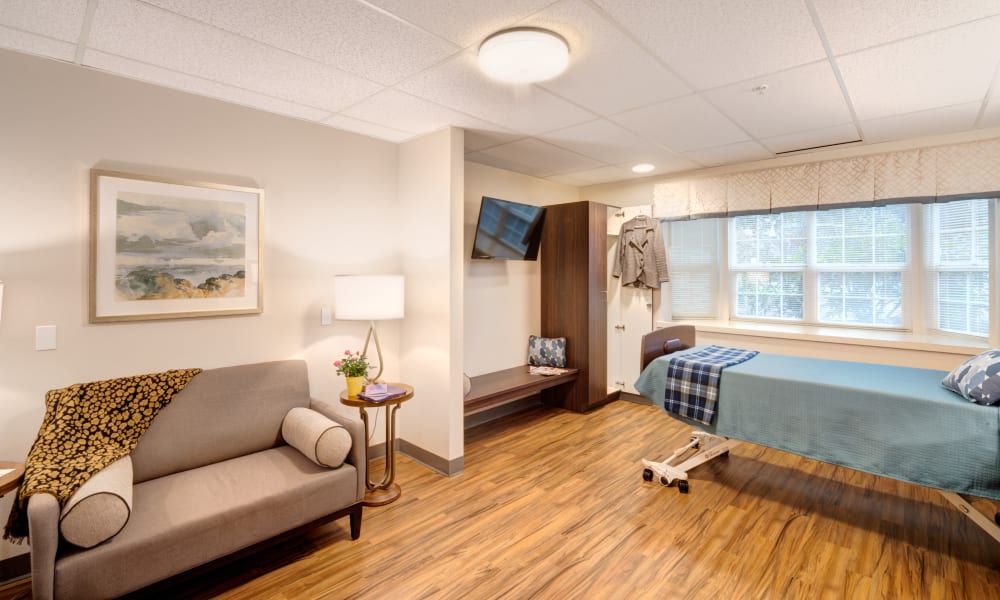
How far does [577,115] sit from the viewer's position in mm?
2945

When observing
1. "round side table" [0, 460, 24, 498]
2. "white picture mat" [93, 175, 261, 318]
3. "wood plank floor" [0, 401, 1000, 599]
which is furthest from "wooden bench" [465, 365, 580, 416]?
"round side table" [0, 460, 24, 498]

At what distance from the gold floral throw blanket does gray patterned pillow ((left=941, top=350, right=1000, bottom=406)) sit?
3897mm

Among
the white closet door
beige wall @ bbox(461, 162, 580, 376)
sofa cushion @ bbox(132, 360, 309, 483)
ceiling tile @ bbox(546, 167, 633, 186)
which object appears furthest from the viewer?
the white closet door

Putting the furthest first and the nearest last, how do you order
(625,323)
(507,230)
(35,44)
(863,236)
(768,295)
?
(625,323), (768,295), (507,230), (863,236), (35,44)

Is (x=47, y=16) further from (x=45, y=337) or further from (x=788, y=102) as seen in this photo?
(x=788, y=102)

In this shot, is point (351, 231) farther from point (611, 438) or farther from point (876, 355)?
point (876, 355)

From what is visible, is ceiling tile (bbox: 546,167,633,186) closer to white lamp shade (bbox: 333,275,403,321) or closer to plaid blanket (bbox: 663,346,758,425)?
plaid blanket (bbox: 663,346,758,425)

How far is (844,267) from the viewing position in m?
4.04

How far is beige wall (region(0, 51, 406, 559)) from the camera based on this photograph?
2127 mm

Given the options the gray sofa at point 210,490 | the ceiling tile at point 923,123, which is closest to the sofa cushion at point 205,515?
the gray sofa at point 210,490

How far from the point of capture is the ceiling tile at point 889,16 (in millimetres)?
1730

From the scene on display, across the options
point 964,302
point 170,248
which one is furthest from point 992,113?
point 170,248

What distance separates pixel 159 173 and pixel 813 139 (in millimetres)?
4391

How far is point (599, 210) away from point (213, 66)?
3454mm
